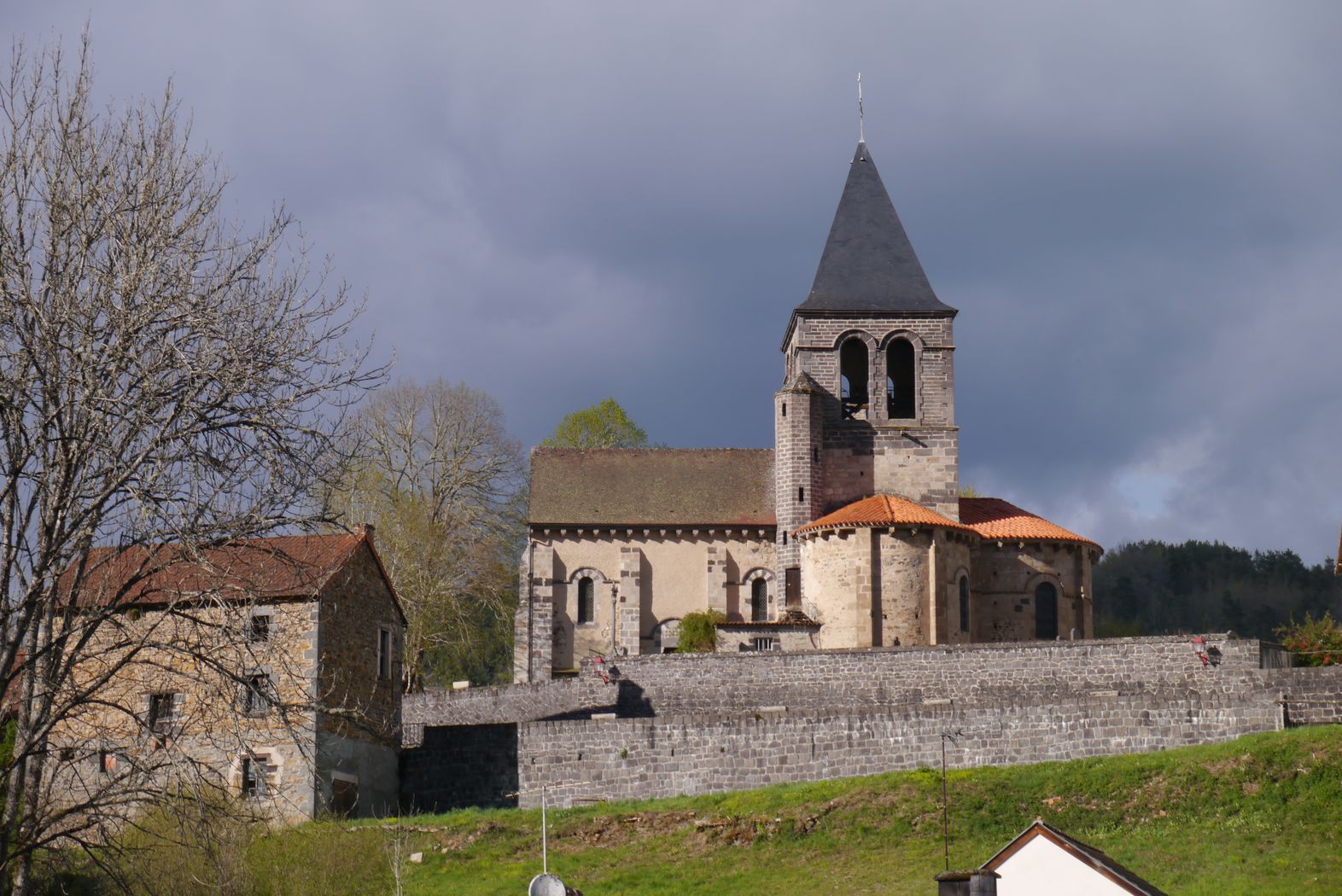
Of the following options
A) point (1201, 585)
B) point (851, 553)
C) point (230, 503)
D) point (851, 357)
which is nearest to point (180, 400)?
point (230, 503)

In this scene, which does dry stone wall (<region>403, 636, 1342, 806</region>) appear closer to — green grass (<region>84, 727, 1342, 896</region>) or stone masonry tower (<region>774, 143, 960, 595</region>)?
green grass (<region>84, 727, 1342, 896</region>)

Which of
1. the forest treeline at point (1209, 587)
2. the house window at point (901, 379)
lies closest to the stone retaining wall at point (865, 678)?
the house window at point (901, 379)

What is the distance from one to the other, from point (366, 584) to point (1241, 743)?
58.4ft

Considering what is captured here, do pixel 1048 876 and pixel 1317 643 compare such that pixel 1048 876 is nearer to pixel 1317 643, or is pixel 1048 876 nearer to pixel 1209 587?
pixel 1317 643

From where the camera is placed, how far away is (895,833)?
2739cm

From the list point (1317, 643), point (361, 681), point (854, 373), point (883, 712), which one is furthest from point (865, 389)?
point (361, 681)

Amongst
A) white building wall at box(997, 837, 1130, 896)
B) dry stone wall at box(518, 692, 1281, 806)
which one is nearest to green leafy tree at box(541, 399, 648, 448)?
dry stone wall at box(518, 692, 1281, 806)

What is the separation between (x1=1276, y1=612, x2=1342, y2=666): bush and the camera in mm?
34906

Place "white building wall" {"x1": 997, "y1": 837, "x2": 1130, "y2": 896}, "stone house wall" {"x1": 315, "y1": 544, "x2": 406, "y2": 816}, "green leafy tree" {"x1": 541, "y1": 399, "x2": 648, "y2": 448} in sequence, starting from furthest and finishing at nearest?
"green leafy tree" {"x1": 541, "y1": 399, "x2": 648, "y2": 448} → "stone house wall" {"x1": 315, "y1": 544, "x2": 406, "y2": 816} → "white building wall" {"x1": 997, "y1": 837, "x2": 1130, "y2": 896}

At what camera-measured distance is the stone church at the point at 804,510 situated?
42781mm

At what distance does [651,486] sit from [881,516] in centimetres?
876

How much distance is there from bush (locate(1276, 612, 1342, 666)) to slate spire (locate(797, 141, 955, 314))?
15044 millimetres

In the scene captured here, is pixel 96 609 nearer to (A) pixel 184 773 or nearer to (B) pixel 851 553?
(A) pixel 184 773

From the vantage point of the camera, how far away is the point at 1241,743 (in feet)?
93.2
